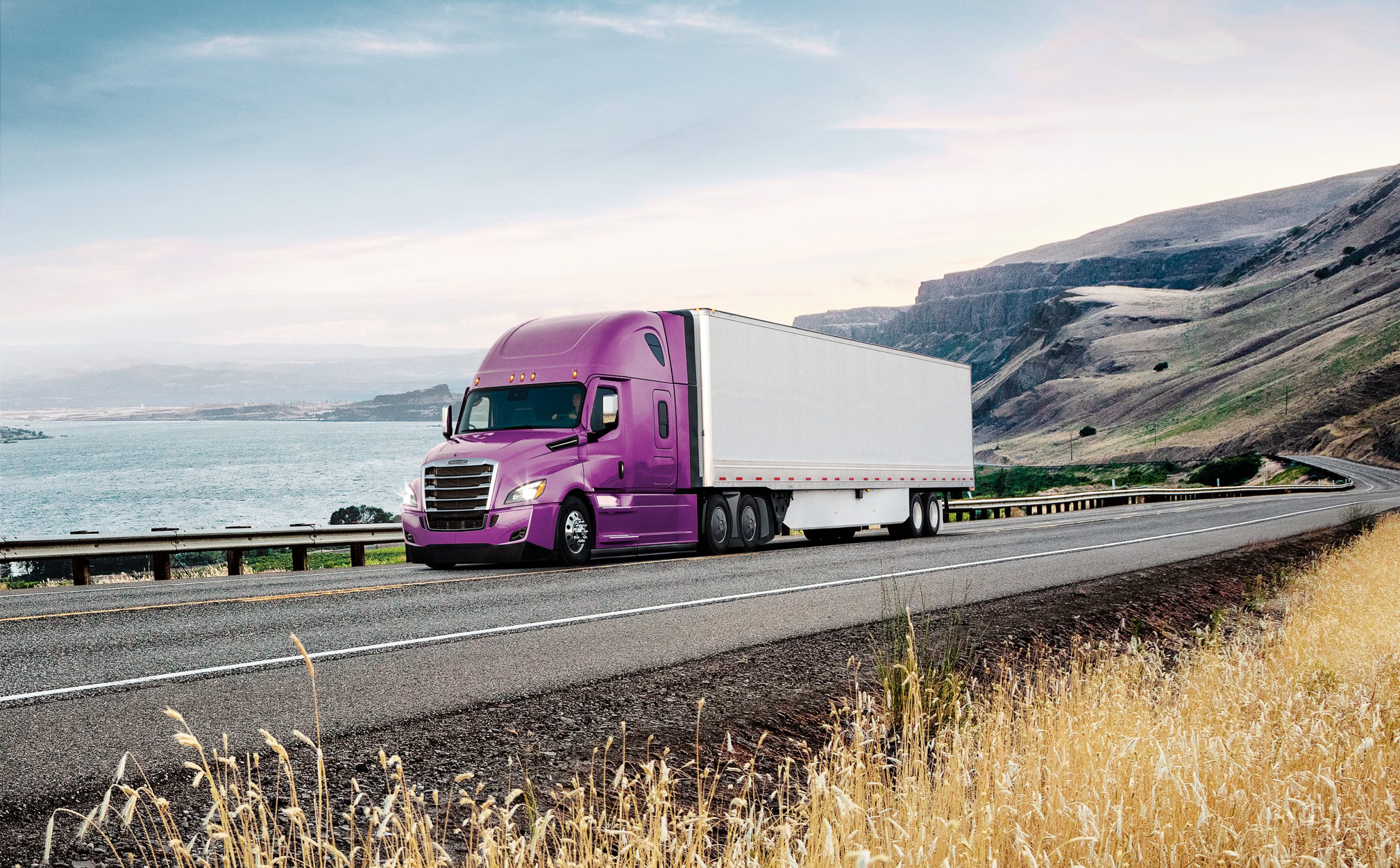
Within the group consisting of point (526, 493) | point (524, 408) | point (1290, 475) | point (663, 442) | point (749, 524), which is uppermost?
point (524, 408)

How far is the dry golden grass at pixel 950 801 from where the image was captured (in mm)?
3592

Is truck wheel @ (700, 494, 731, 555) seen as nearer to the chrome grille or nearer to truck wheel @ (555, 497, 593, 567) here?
truck wheel @ (555, 497, 593, 567)

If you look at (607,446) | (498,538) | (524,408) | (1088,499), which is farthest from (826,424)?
(1088,499)

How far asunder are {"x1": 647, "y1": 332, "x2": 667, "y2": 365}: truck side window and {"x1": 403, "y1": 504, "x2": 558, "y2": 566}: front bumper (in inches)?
137

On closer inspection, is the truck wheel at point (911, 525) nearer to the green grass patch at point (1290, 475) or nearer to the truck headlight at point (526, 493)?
the truck headlight at point (526, 493)

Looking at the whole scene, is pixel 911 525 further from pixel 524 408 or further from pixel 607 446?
pixel 524 408

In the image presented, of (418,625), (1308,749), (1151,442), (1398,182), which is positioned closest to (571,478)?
(418,625)

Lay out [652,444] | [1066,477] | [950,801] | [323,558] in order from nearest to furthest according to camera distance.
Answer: [950,801], [652,444], [323,558], [1066,477]

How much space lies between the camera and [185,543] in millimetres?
16719

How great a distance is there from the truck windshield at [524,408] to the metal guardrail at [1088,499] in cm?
1480

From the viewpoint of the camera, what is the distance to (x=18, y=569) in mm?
41781

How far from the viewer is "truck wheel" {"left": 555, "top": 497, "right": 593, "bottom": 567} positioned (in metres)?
15.9

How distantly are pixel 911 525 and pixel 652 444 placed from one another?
9266mm

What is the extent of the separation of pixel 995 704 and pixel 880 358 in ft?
58.7
